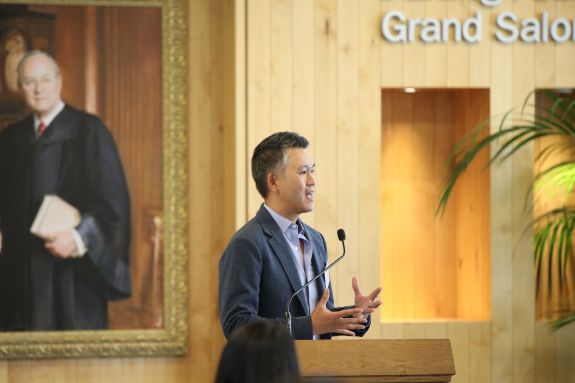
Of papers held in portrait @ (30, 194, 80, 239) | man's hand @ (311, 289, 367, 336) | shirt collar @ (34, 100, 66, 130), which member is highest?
shirt collar @ (34, 100, 66, 130)

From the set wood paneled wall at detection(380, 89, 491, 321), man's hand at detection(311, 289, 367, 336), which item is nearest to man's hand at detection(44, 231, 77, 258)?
wood paneled wall at detection(380, 89, 491, 321)

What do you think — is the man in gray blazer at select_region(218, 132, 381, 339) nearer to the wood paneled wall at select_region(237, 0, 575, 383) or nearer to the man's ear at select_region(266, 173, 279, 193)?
the man's ear at select_region(266, 173, 279, 193)

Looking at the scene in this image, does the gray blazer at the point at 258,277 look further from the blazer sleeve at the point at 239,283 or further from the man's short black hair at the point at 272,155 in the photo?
the man's short black hair at the point at 272,155

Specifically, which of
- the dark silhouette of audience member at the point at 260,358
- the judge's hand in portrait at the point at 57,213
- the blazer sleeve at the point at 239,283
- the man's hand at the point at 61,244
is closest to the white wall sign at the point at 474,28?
the judge's hand in portrait at the point at 57,213

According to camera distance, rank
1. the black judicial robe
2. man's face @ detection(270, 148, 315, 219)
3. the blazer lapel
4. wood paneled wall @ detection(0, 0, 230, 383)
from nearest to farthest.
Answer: the blazer lapel
man's face @ detection(270, 148, 315, 219)
the black judicial robe
wood paneled wall @ detection(0, 0, 230, 383)

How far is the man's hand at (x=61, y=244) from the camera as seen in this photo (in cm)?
600

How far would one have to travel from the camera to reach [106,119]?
6082mm

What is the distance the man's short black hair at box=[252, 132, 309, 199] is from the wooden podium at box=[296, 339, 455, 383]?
35.5 inches

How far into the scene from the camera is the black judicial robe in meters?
5.99

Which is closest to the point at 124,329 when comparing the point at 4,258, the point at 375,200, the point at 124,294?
the point at 124,294

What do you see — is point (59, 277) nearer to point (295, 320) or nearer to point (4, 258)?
point (4, 258)

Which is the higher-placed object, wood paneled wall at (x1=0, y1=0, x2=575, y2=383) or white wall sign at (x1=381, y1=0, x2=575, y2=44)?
white wall sign at (x1=381, y1=0, x2=575, y2=44)

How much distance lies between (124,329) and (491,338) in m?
2.10

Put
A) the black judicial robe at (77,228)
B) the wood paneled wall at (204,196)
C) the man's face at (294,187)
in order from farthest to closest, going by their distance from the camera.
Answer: the wood paneled wall at (204,196), the black judicial robe at (77,228), the man's face at (294,187)
